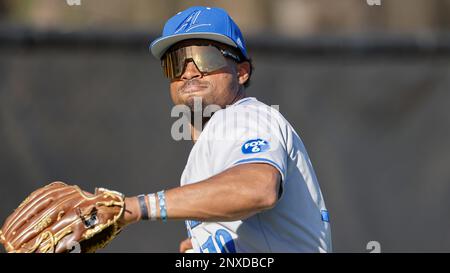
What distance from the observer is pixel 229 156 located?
3.06 metres

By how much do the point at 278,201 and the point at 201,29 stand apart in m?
0.77

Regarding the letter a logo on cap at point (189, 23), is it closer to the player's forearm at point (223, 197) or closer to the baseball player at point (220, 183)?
the baseball player at point (220, 183)

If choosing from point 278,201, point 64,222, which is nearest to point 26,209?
point 64,222

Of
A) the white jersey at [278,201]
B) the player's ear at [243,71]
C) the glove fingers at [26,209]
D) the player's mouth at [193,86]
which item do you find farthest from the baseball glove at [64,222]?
the player's ear at [243,71]

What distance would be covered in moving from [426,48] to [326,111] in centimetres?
91

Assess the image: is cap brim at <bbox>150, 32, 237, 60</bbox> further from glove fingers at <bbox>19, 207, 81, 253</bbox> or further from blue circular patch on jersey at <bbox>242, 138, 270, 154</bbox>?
glove fingers at <bbox>19, 207, 81, 253</bbox>

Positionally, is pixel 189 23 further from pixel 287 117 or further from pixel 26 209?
pixel 287 117

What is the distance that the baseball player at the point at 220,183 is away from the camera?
2.86m

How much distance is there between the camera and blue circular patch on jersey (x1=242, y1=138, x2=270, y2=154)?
299cm

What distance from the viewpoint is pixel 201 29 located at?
11.9 ft

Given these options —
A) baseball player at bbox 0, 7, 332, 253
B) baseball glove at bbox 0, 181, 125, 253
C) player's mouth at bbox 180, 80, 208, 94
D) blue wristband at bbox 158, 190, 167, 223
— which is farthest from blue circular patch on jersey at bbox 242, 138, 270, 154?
player's mouth at bbox 180, 80, 208, 94

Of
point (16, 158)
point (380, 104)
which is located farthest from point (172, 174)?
point (380, 104)

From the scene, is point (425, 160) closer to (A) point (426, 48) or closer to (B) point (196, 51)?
(A) point (426, 48)

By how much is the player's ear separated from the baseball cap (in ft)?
0.29
